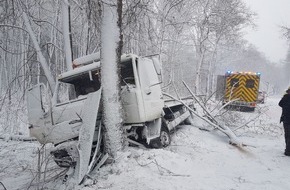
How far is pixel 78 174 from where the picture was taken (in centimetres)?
471

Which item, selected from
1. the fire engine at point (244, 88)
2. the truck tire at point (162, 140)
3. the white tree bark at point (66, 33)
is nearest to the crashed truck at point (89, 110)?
the truck tire at point (162, 140)

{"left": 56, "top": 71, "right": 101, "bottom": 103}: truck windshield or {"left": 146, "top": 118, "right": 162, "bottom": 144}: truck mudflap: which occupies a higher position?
{"left": 56, "top": 71, "right": 101, "bottom": 103}: truck windshield

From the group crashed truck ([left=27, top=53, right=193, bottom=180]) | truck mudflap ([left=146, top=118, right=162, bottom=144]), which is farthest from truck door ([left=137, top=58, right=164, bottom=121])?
truck mudflap ([left=146, top=118, right=162, bottom=144])

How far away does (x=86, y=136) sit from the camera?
4.90 metres

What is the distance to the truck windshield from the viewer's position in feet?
22.7

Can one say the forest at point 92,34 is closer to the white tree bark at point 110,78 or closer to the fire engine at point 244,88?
the white tree bark at point 110,78

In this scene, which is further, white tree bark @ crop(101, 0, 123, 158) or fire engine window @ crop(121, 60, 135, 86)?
fire engine window @ crop(121, 60, 135, 86)

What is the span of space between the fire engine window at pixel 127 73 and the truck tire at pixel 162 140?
1.51m

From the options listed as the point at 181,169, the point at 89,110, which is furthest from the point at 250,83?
the point at 89,110

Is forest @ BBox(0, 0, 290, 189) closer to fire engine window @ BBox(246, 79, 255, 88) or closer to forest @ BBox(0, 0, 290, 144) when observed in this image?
forest @ BBox(0, 0, 290, 144)

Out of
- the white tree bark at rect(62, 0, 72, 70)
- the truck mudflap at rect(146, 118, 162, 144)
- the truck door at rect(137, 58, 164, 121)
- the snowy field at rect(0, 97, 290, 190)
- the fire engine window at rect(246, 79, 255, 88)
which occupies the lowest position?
the snowy field at rect(0, 97, 290, 190)

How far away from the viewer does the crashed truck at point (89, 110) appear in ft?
16.7

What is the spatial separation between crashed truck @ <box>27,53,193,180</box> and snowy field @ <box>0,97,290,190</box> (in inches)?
20.3

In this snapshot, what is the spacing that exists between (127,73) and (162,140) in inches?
73.7
